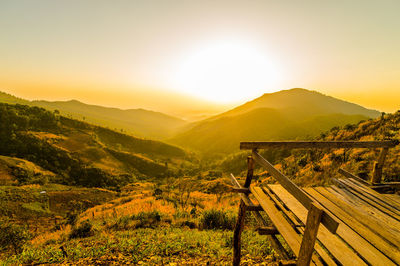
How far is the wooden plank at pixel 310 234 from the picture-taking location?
1477 millimetres

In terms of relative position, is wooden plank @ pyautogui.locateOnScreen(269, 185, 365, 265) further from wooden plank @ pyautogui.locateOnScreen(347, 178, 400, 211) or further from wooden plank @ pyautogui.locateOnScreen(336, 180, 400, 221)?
wooden plank @ pyautogui.locateOnScreen(347, 178, 400, 211)

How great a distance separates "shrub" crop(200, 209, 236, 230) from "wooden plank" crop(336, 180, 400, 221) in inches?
144

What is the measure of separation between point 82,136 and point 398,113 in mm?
86929

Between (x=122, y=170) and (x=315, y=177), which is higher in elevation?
(x=315, y=177)

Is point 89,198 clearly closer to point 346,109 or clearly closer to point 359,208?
point 359,208

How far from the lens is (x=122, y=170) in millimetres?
57781

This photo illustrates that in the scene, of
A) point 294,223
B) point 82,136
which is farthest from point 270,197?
point 82,136

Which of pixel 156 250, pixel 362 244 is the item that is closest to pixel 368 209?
pixel 362 244

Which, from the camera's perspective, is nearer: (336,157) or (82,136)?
(336,157)

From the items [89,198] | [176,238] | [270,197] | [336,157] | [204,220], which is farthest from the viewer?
[89,198]

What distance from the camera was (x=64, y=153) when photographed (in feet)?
171

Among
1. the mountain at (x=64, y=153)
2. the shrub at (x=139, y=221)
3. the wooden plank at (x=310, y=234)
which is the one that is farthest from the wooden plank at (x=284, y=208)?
the mountain at (x=64, y=153)

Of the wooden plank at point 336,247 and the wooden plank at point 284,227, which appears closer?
the wooden plank at point 336,247

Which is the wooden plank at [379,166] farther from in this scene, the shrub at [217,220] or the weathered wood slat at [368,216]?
the shrub at [217,220]
